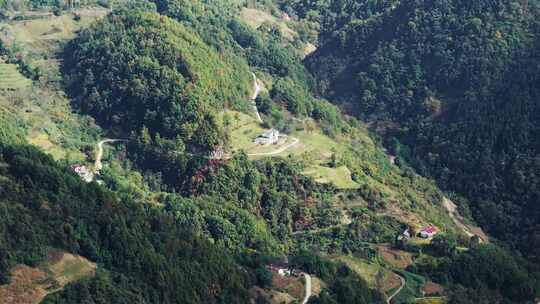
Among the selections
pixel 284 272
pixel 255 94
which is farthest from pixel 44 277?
pixel 255 94

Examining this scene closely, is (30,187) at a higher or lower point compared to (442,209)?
higher

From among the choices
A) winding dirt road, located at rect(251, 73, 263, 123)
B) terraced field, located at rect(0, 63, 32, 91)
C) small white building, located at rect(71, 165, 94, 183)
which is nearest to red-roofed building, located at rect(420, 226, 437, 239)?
winding dirt road, located at rect(251, 73, 263, 123)

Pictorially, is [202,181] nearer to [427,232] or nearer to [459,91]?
[427,232]

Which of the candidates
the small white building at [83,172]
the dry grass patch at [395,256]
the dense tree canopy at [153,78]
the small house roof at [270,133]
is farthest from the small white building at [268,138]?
the dry grass patch at [395,256]

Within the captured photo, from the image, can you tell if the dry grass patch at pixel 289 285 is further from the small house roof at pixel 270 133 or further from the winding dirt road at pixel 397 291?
the small house roof at pixel 270 133

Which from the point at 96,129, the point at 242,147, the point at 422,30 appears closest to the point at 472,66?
the point at 422,30

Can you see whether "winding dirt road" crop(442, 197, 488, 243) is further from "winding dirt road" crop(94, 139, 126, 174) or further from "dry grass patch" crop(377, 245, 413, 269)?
"winding dirt road" crop(94, 139, 126, 174)

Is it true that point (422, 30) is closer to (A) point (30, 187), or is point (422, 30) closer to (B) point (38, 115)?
(B) point (38, 115)
